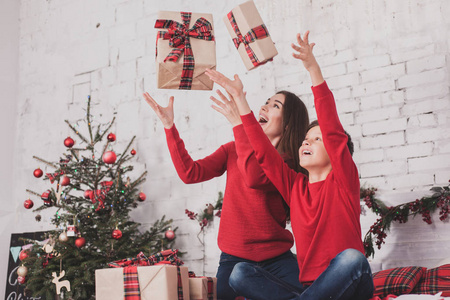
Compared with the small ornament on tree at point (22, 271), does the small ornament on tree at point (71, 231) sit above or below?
above

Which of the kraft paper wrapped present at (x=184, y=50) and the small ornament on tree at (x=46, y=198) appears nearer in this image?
the kraft paper wrapped present at (x=184, y=50)

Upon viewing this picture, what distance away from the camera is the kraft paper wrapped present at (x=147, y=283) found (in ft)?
6.78

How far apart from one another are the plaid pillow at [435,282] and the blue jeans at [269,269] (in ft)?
1.88

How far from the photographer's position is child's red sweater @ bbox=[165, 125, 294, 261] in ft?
7.06

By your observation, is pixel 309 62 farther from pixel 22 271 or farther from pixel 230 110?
pixel 22 271

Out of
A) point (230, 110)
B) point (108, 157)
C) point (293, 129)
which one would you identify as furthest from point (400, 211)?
point (108, 157)

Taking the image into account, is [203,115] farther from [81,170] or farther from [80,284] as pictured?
[80,284]

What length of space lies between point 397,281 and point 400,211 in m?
0.55

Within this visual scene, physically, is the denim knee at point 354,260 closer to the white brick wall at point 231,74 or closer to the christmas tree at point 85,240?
the white brick wall at point 231,74

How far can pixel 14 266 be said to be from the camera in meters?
4.01

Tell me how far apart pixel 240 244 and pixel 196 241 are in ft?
4.31

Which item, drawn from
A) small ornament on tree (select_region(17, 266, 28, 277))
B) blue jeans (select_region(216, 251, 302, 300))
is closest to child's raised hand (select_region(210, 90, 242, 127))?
blue jeans (select_region(216, 251, 302, 300))

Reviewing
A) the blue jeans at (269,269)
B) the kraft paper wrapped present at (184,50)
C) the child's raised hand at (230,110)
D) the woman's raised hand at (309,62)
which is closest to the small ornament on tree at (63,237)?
the blue jeans at (269,269)

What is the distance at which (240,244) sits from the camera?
87.2 inches
